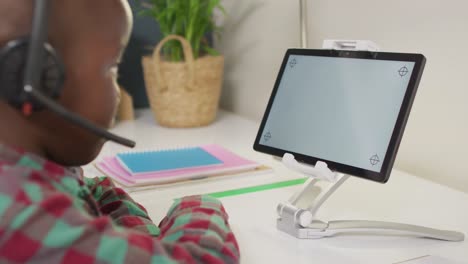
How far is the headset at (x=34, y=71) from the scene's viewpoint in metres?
0.47

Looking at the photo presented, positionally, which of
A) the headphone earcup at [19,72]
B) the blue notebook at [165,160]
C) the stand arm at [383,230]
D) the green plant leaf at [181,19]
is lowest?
the blue notebook at [165,160]

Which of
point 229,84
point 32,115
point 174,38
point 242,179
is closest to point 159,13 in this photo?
point 174,38

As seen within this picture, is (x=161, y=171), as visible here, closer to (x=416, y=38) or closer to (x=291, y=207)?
(x=291, y=207)

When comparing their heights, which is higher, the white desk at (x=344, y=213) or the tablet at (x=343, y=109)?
the tablet at (x=343, y=109)

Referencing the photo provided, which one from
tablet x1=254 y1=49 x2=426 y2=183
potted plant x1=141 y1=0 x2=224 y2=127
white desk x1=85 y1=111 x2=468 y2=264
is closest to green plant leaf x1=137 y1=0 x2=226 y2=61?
potted plant x1=141 y1=0 x2=224 y2=127

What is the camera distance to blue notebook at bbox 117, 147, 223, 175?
1.01 metres

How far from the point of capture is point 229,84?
1.68 m

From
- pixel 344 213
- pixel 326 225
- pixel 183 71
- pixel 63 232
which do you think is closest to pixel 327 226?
pixel 326 225

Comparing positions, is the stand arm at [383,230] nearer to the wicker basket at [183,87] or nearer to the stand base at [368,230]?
the stand base at [368,230]

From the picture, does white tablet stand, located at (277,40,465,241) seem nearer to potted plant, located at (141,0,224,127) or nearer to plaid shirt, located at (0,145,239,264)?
plaid shirt, located at (0,145,239,264)

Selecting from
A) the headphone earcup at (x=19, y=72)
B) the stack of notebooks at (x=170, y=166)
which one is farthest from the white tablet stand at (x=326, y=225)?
the headphone earcup at (x=19, y=72)

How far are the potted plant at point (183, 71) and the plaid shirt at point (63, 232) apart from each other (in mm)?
847

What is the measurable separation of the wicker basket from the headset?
3.01 feet

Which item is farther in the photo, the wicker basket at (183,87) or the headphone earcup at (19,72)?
the wicker basket at (183,87)
